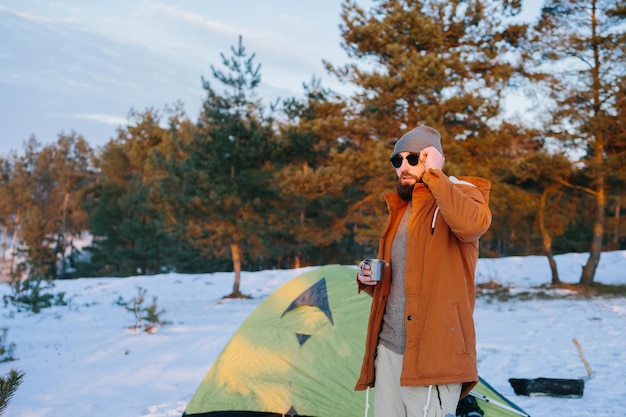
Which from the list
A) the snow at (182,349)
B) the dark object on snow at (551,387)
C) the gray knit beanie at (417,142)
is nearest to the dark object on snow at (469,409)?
the snow at (182,349)

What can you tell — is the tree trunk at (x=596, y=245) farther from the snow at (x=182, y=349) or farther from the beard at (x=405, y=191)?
the beard at (x=405, y=191)

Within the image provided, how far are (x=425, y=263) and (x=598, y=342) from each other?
686 cm

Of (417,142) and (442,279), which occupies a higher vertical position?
(417,142)

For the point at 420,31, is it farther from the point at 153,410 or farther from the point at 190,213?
the point at 153,410

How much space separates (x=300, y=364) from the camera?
15.6 feet

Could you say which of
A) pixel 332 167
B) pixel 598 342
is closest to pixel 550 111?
pixel 332 167

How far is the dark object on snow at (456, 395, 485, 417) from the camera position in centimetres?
383

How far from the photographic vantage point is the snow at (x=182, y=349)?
5.30 m

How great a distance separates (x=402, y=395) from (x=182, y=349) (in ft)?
20.8

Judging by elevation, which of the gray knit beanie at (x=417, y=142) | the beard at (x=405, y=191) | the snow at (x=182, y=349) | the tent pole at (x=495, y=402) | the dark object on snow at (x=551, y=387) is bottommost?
the snow at (x=182, y=349)

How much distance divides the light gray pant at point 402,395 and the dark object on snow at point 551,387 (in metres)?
3.66

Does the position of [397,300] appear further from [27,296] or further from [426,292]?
[27,296]

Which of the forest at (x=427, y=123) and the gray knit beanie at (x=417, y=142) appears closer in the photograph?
the gray knit beanie at (x=417, y=142)

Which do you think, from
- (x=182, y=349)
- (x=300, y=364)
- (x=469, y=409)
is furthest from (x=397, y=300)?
(x=182, y=349)
